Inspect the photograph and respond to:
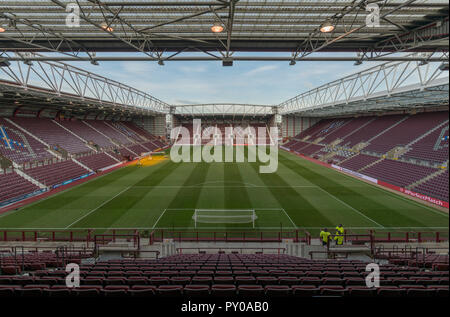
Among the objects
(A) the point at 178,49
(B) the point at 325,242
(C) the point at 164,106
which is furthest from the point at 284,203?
(C) the point at 164,106

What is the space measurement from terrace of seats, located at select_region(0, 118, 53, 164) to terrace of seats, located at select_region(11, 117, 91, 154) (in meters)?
1.86

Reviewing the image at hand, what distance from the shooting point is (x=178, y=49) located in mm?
11109

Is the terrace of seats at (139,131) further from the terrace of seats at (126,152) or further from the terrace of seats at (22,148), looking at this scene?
the terrace of seats at (22,148)

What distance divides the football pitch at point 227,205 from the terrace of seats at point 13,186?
8.92ft

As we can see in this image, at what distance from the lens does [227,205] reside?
59.8ft

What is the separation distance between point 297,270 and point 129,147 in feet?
158

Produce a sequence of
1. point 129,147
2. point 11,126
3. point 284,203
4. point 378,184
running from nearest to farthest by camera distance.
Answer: point 284,203
point 378,184
point 11,126
point 129,147

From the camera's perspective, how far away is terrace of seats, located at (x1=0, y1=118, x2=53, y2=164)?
24.8m

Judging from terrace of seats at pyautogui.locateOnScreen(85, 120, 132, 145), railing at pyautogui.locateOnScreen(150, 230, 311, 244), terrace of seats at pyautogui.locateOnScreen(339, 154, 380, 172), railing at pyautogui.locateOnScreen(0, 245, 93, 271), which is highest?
terrace of seats at pyautogui.locateOnScreen(85, 120, 132, 145)

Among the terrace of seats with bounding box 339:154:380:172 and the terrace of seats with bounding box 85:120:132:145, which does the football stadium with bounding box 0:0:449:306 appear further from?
the terrace of seats with bounding box 85:120:132:145

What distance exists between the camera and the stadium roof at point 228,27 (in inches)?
340

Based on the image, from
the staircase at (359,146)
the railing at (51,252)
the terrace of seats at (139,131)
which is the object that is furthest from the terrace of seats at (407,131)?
the terrace of seats at (139,131)

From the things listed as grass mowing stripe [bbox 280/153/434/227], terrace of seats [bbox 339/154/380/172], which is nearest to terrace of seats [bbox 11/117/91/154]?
grass mowing stripe [bbox 280/153/434/227]
